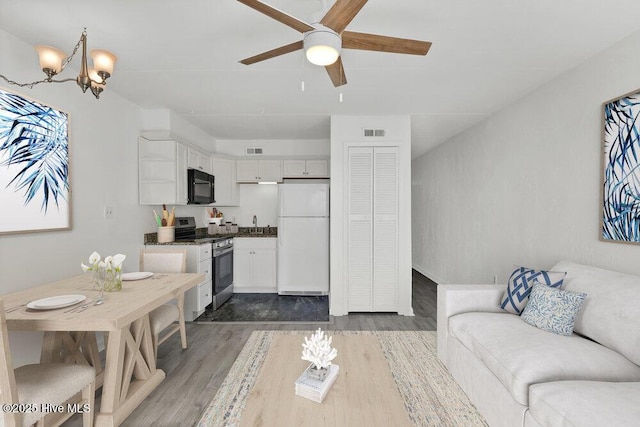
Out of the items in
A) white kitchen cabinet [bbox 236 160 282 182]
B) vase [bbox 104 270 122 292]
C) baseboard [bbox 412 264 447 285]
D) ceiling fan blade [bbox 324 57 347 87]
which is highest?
ceiling fan blade [bbox 324 57 347 87]

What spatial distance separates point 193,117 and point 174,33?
1914mm

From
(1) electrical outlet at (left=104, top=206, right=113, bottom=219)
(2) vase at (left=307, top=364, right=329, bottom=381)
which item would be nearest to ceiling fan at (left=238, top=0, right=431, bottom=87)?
(2) vase at (left=307, top=364, right=329, bottom=381)

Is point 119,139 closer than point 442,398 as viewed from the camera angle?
No

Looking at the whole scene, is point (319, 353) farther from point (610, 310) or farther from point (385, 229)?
point (385, 229)

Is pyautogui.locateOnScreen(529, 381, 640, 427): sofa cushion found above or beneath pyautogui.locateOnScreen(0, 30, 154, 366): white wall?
beneath

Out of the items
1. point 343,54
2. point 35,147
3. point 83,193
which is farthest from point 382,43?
point 83,193

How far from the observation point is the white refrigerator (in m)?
4.37

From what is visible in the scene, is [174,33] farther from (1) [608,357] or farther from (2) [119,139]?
(1) [608,357]

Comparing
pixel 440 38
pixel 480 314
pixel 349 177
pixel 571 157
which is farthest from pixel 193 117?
pixel 571 157

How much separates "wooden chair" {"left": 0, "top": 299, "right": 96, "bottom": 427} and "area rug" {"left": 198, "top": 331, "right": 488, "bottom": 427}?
2.29 feet

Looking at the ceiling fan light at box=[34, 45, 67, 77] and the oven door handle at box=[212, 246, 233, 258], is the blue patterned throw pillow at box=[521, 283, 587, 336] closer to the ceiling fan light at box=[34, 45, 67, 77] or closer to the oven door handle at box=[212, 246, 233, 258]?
the oven door handle at box=[212, 246, 233, 258]

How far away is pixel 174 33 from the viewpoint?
78.9 inches

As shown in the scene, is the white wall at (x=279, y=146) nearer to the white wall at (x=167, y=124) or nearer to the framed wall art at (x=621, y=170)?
the white wall at (x=167, y=124)

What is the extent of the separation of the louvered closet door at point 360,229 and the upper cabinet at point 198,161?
215 cm
